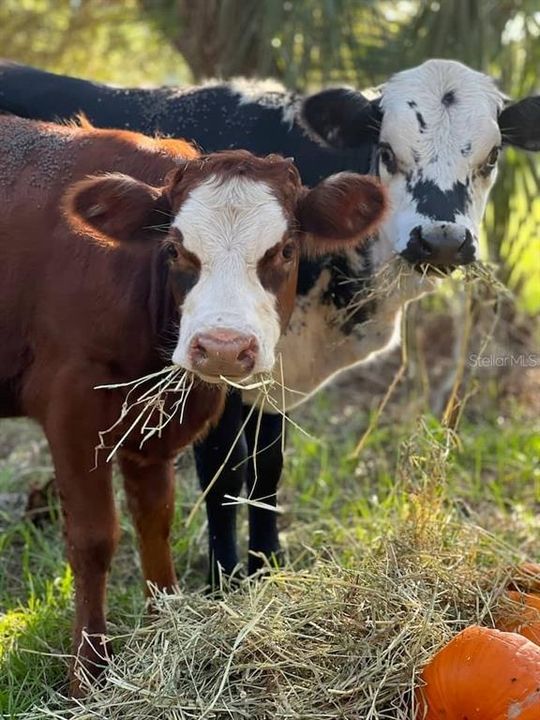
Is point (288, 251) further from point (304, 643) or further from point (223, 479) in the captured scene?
point (223, 479)

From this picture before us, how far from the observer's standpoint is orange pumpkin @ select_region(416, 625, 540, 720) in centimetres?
305

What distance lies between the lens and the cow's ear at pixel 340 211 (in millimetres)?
3594

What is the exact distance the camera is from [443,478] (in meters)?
4.32

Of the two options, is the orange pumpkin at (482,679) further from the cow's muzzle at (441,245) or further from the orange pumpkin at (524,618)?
the cow's muzzle at (441,245)

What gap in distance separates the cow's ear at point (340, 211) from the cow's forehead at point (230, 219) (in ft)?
0.70

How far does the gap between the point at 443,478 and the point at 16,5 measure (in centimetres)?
650

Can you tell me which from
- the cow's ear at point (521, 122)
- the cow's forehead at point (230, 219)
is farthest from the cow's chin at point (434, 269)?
the cow's forehead at point (230, 219)

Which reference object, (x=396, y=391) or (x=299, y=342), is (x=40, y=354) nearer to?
(x=299, y=342)

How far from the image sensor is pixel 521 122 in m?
4.66

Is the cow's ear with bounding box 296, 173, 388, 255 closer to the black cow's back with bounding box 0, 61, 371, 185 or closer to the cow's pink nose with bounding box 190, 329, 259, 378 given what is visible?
the cow's pink nose with bounding box 190, 329, 259, 378

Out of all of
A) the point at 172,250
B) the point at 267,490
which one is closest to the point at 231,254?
the point at 172,250

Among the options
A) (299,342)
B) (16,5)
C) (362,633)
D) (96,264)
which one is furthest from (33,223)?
(16,5)

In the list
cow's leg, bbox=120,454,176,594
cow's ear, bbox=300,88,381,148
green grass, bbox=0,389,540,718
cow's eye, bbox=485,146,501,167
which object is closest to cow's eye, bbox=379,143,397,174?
cow's ear, bbox=300,88,381,148

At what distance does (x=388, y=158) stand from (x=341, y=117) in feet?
0.89
